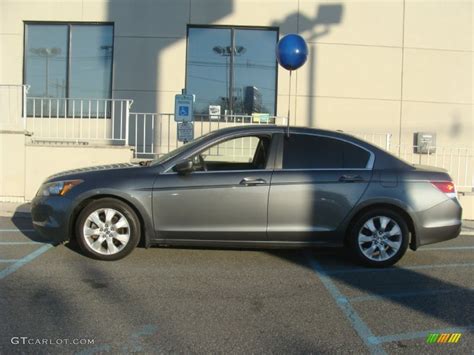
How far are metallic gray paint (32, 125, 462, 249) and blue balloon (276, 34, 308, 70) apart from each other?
3281 mm

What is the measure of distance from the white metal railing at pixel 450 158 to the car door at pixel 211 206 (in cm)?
661

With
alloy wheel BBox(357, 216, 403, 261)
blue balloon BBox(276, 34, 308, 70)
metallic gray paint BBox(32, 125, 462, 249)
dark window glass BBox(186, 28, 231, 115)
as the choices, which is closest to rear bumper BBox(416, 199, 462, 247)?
metallic gray paint BBox(32, 125, 462, 249)

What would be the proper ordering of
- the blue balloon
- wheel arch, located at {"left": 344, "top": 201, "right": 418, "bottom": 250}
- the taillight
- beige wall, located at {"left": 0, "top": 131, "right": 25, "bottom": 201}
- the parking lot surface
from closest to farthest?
1. the parking lot surface
2. wheel arch, located at {"left": 344, "top": 201, "right": 418, "bottom": 250}
3. the taillight
4. the blue balloon
5. beige wall, located at {"left": 0, "top": 131, "right": 25, "bottom": 201}

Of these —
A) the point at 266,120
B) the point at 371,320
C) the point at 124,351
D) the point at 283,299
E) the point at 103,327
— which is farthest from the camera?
the point at 266,120

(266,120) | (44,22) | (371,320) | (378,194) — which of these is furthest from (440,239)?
(44,22)

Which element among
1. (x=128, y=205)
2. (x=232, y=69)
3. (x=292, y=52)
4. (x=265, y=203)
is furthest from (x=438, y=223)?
(x=232, y=69)

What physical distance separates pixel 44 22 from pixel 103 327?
33.2ft

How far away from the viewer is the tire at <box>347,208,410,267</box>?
580 cm

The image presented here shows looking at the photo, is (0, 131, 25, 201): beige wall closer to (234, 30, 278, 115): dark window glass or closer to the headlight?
the headlight

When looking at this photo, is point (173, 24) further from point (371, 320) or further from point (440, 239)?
point (371, 320)

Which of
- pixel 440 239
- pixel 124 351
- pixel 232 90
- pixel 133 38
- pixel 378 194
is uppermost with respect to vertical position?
pixel 133 38

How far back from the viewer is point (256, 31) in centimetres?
1209

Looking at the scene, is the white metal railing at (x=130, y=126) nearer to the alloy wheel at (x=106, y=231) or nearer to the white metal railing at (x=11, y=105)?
the white metal railing at (x=11, y=105)

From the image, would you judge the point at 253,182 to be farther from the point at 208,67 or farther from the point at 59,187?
the point at 208,67
